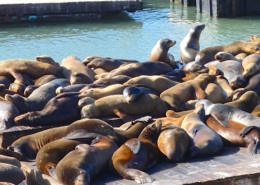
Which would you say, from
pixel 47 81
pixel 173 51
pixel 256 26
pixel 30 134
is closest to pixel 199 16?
pixel 256 26

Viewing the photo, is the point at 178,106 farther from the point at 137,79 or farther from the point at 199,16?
the point at 199,16

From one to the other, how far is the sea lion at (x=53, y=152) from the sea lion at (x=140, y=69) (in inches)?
91.1

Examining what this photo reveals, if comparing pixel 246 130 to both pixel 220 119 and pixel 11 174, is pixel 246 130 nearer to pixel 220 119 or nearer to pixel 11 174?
pixel 220 119

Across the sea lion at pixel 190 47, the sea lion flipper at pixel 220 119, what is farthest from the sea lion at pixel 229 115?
the sea lion at pixel 190 47

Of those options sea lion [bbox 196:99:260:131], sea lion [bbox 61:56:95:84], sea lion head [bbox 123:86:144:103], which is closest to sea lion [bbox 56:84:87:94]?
sea lion [bbox 61:56:95:84]

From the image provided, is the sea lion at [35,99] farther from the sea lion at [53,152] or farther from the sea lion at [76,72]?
the sea lion at [53,152]

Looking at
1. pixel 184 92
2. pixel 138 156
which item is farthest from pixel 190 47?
pixel 138 156

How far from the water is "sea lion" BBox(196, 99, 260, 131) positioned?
21.5ft

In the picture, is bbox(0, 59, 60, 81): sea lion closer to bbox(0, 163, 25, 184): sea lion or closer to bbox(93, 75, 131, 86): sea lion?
bbox(93, 75, 131, 86): sea lion

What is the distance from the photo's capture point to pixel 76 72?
7.07 metres

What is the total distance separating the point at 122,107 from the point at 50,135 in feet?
3.30

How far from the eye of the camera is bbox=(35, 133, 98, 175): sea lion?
4.57 metres

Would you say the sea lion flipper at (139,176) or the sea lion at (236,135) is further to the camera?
the sea lion at (236,135)

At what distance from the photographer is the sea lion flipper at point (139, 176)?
167 inches
